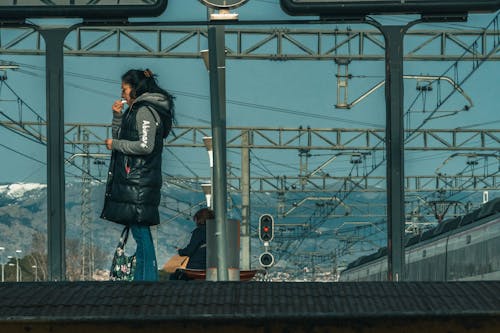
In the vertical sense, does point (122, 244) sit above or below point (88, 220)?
below

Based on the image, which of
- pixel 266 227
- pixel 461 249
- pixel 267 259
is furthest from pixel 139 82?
pixel 266 227

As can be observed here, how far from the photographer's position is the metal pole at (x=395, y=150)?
16.9 feet

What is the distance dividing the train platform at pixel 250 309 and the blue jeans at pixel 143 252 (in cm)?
402

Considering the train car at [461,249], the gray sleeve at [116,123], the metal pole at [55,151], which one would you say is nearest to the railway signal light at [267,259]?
the train car at [461,249]

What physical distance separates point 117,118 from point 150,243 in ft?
2.55

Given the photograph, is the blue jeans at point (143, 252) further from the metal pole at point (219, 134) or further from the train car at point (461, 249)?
the train car at point (461, 249)

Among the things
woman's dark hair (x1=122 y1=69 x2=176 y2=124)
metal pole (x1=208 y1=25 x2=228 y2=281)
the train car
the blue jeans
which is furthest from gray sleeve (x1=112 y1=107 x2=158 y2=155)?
the train car

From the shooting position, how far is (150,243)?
655 cm

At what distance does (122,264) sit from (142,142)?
761 mm

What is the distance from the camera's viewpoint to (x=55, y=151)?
5367 mm

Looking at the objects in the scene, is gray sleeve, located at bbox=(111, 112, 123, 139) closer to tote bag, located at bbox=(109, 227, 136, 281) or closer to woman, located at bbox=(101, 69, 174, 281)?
woman, located at bbox=(101, 69, 174, 281)

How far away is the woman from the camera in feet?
20.7

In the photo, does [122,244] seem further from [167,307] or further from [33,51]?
[33,51]

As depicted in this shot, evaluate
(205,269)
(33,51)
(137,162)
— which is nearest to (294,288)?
(137,162)
